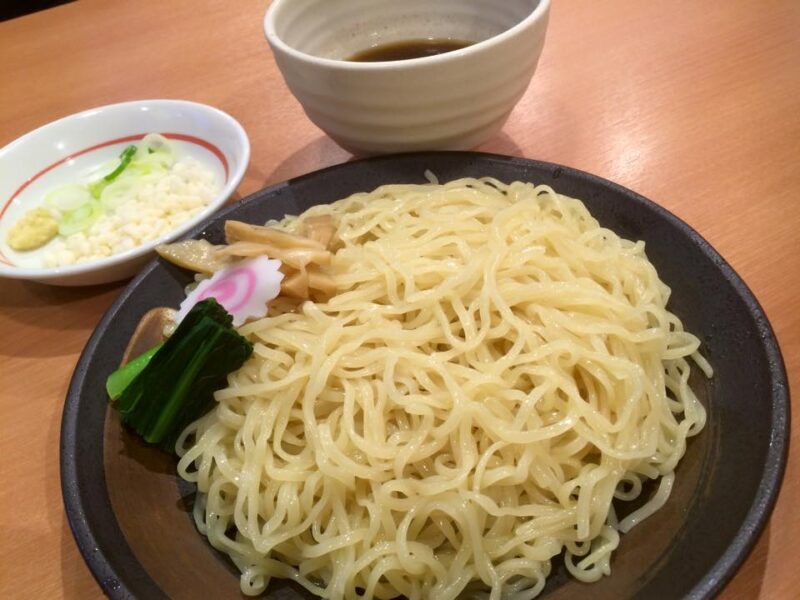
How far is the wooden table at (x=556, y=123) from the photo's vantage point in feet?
4.14

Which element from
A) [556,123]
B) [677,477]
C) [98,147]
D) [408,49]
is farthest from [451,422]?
[98,147]

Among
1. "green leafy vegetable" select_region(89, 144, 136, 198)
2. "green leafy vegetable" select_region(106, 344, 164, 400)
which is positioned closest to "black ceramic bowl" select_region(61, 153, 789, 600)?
"green leafy vegetable" select_region(106, 344, 164, 400)

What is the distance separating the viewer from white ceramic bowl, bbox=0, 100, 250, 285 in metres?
1.82

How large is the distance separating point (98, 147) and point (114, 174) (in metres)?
0.18

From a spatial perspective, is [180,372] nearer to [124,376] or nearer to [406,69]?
[124,376]

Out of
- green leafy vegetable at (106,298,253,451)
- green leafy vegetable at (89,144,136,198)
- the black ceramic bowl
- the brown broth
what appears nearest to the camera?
the black ceramic bowl

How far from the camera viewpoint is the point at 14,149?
6.32 ft

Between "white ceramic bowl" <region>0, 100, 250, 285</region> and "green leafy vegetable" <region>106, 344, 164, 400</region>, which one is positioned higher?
"white ceramic bowl" <region>0, 100, 250, 285</region>

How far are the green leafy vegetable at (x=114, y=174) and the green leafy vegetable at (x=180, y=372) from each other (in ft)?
3.03

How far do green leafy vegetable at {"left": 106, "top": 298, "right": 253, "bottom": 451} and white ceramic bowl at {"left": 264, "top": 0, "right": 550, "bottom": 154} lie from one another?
0.64 metres

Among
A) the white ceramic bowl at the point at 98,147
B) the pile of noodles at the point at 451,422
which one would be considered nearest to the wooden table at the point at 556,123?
the white ceramic bowl at the point at 98,147

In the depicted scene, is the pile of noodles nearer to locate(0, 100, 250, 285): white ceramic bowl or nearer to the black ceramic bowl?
the black ceramic bowl

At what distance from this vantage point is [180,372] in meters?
1.14

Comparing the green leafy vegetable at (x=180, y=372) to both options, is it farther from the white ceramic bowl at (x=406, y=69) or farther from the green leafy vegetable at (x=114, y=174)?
the green leafy vegetable at (x=114, y=174)
